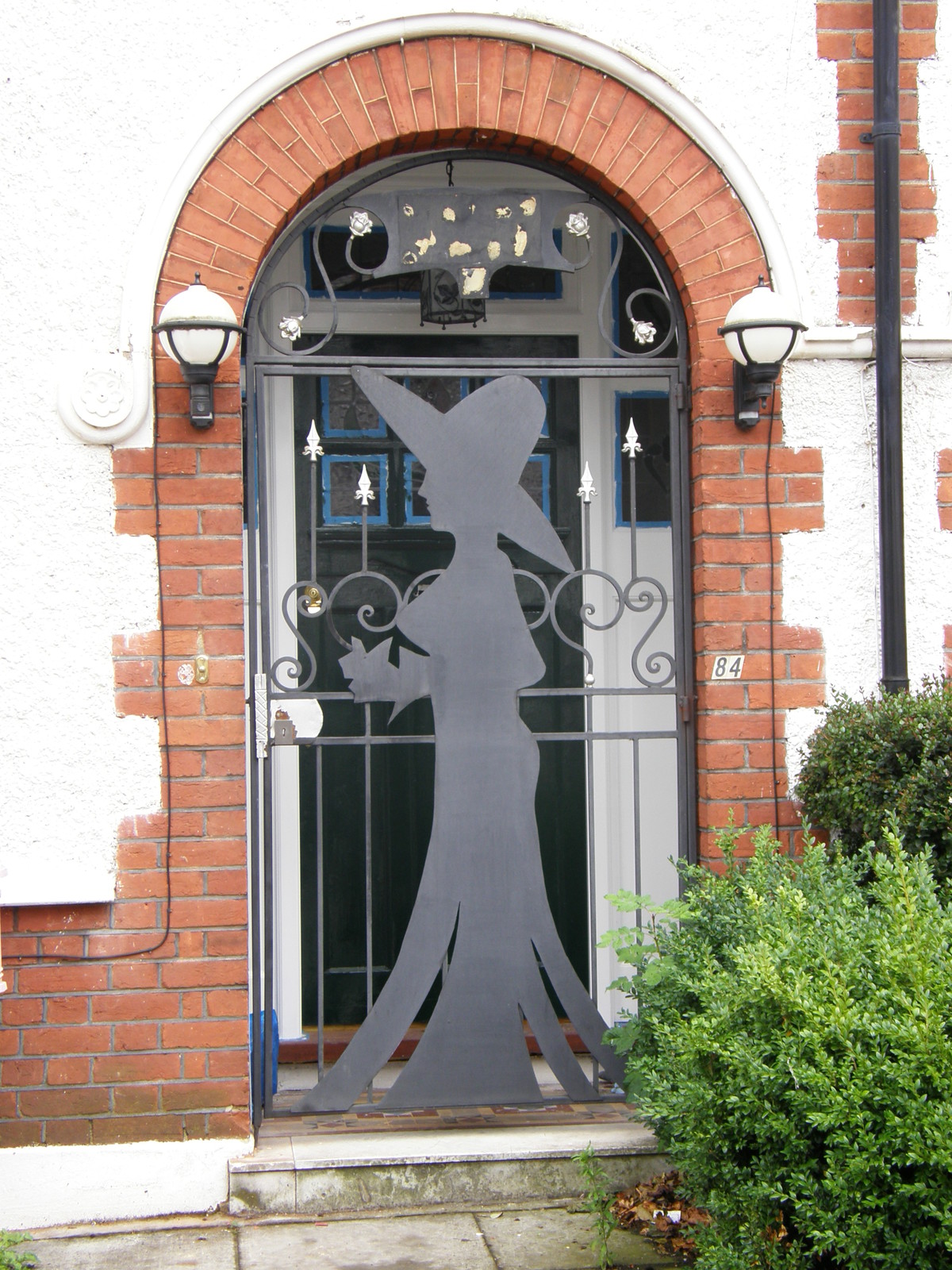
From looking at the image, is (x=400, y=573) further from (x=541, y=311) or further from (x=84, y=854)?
(x=84, y=854)

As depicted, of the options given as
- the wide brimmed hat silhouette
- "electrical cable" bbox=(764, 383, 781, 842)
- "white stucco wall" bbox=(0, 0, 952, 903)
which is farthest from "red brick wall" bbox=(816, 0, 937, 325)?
"white stucco wall" bbox=(0, 0, 952, 903)

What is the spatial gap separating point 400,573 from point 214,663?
1348 mm

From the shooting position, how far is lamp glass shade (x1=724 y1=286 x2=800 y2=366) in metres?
3.78

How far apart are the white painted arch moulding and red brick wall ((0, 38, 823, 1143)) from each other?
0.13 feet

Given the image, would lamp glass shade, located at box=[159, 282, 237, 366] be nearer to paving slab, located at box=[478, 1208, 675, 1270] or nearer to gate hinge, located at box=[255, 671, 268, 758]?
gate hinge, located at box=[255, 671, 268, 758]

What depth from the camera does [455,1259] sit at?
3355mm

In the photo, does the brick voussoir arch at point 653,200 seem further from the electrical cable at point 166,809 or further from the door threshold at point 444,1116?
the door threshold at point 444,1116

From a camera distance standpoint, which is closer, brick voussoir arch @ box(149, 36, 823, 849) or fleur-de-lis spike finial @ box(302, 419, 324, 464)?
brick voussoir arch @ box(149, 36, 823, 849)

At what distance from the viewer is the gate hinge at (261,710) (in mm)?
3973

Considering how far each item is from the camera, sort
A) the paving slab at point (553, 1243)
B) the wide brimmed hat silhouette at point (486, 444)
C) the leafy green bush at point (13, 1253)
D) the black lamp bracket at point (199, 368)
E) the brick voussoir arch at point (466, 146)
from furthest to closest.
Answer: the wide brimmed hat silhouette at point (486, 444) → the brick voussoir arch at point (466, 146) → the black lamp bracket at point (199, 368) → the paving slab at point (553, 1243) → the leafy green bush at point (13, 1253)

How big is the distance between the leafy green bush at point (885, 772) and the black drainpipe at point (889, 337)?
24cm

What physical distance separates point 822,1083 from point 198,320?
2610 mm

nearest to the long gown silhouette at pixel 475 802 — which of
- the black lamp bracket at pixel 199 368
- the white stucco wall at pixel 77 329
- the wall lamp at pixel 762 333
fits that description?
the black lamp bracket at pixel 199 368

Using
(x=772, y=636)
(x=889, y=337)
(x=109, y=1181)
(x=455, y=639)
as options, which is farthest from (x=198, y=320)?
(x=109, y=1181)
